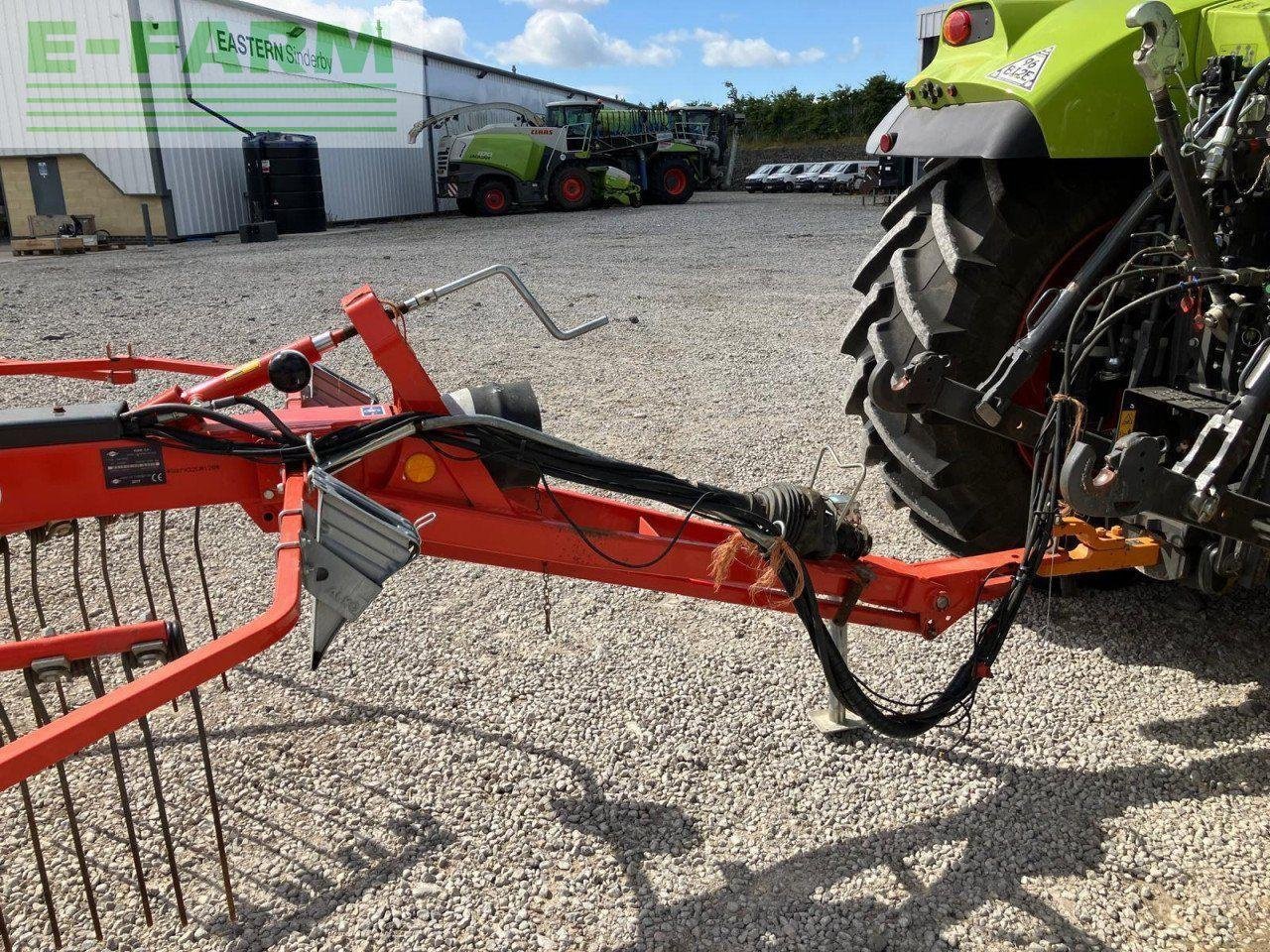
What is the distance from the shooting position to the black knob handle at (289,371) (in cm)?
211

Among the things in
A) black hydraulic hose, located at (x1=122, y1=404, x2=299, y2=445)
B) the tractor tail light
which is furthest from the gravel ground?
the tractor tail light

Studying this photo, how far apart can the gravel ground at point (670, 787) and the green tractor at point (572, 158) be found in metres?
17.2

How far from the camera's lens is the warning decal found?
8.60 ft

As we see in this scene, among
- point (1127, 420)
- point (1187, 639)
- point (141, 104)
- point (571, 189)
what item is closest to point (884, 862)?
point (1127, 420)

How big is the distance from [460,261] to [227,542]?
913cm

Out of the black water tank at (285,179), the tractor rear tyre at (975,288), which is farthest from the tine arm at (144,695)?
the black water tank at (285,179)

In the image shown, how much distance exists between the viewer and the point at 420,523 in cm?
204

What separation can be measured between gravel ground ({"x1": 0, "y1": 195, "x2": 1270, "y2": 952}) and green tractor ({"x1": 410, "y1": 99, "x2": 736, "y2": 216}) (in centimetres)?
1716

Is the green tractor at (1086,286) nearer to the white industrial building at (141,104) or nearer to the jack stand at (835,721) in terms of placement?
the jack stand at (835,721)

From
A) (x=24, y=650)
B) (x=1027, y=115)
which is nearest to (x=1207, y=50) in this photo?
(x=1027, y=115)

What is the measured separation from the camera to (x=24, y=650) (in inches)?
78.2

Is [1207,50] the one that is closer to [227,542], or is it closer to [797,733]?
[797,733]

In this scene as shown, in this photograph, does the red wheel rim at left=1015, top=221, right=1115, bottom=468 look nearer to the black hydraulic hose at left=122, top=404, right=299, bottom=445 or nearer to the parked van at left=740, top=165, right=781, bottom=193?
the black hydraulic hose at left=122, top=404, right=299, bottom=445

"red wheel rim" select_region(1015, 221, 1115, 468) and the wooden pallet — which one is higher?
"red wheel rim" select_region(1015, 221, 1115, 468)
